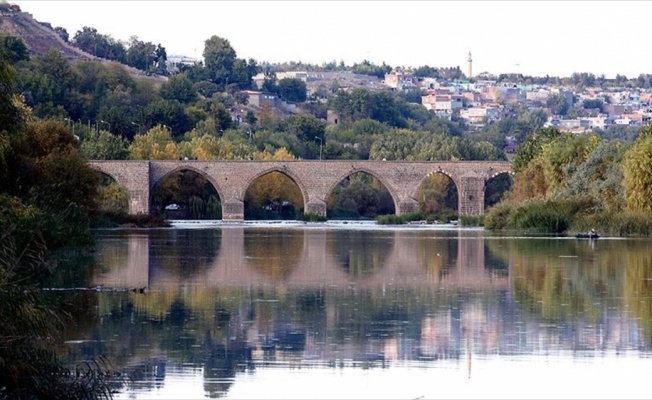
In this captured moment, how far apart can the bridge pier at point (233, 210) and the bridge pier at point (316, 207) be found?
3059 mm

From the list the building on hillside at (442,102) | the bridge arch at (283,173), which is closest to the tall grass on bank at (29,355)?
the bridge arch at (283,173)

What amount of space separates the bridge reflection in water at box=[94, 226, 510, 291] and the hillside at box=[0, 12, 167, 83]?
A: 78.8m

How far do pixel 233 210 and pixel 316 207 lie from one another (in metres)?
3.87

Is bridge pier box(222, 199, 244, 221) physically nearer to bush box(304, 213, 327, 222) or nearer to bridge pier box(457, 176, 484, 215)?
bush box(304, 213, 327, 222)

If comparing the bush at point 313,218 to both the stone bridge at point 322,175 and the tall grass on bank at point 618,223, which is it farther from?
the tall grass on bank at point 618,223

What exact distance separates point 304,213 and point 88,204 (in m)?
33.7

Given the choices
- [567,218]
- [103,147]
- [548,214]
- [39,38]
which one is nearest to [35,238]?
A: [567,218]

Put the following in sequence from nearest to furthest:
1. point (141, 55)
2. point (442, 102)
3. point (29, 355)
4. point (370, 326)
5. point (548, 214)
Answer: point (29, 355), point (370, 326), point (548, 214), point (141, 55), point (442, 102)

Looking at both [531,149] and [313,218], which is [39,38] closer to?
[313,218]

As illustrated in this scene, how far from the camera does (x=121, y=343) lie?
13.7 meters

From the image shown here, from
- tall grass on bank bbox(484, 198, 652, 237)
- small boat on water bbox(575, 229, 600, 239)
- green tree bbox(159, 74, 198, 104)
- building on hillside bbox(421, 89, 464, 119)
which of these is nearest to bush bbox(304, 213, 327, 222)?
tall grass on bank bbox(484, 198, 652, 237)

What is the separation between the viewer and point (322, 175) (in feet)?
223

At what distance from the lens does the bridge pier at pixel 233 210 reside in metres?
66.7

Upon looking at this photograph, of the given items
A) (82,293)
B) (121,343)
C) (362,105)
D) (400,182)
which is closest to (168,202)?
(400,182)
